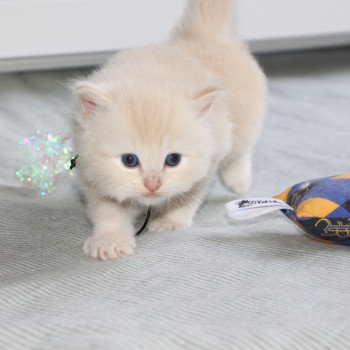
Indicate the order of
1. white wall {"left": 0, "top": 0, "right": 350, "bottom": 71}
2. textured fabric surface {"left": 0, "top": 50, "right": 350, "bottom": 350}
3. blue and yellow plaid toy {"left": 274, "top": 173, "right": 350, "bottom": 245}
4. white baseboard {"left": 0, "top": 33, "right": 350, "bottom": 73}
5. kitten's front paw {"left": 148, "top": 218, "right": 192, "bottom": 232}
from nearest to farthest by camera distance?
1. textured fabric surface {"left": 0, "top": 50, "right": 350, "bottom": 350}
2. blue and yellow plaid toy {"left": 274, "top": 173, "right": 350, "bottom": 245}
3. kitten's front paw {"left": 148, "top": 218, "right": 192, "bottom": 232}
4. white wall {"left": 0, "top": 0, "right": 350, "bottom": 71}
5. white baseboard {"left": 0, "top": 33, "right": 350, "bottom": 73}

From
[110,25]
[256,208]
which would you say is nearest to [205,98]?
[256,208]

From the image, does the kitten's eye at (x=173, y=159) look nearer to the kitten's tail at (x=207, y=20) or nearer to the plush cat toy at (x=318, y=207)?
the plush cat toy at (x=318, y=207)

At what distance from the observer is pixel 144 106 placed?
1.31m

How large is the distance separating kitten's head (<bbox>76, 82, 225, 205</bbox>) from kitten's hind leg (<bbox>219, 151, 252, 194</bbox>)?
413 mm

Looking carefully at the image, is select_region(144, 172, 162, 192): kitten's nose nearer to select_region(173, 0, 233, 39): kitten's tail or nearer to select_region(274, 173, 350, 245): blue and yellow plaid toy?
select_region(274, 173, 350, 245): blue and yellow plaid toy

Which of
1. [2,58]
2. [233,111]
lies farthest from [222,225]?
[2,58]

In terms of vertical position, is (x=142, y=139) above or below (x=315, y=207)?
above

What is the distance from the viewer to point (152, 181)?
4.32 ft

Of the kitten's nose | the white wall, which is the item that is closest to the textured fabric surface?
the kitten's nose

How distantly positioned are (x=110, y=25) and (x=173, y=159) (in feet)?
4.22

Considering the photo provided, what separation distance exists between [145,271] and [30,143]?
0.65 m

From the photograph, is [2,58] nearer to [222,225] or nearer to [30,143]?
[30,143]

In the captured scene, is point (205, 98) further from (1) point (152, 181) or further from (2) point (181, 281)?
(2) point (181, 281)

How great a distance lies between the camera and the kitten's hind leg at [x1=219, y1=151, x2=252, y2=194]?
1.80 m
